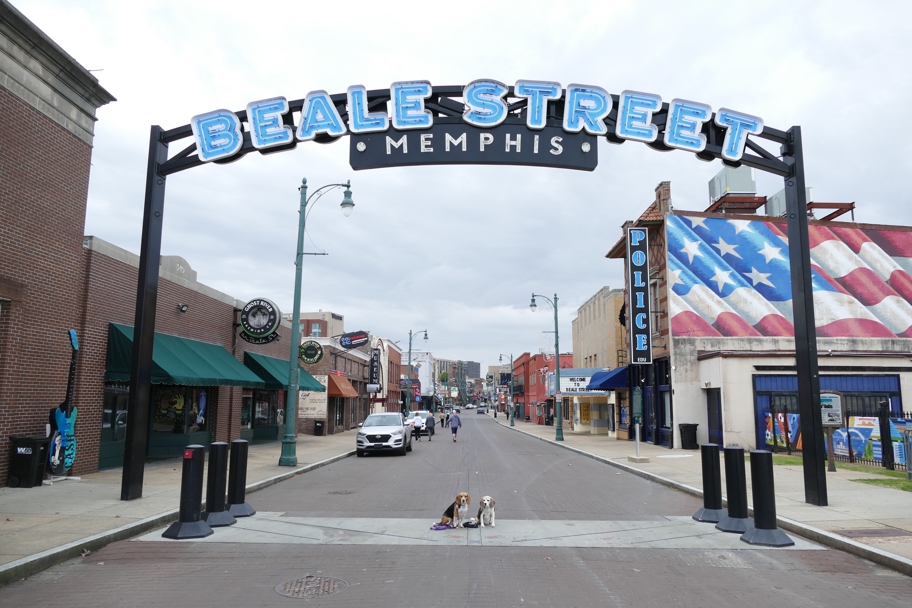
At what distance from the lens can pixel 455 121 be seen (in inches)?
474

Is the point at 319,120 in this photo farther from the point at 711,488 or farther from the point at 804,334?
the point at 804,334

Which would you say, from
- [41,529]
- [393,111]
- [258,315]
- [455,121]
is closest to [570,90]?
[455,121]

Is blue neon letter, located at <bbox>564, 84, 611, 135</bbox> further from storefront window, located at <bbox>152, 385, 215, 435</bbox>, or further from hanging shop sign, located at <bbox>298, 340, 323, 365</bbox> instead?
hanging shop sign, located at <bbox>298, 340, 323, 365</bbox>

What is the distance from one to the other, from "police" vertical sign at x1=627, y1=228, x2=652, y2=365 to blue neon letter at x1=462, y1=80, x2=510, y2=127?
18336mm

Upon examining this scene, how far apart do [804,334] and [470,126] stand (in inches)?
270

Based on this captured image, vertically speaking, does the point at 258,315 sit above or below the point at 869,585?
above

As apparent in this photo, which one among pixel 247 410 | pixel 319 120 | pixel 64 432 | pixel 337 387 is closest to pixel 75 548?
pixel 64 432

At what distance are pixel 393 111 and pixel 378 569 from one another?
26.5ft

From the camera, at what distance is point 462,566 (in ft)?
24.0

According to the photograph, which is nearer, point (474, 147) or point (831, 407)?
point (474, 147)

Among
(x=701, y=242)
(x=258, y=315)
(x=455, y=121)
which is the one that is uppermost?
(x=701, y=242)

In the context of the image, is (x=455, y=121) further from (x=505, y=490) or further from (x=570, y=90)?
(x=505, y=490)

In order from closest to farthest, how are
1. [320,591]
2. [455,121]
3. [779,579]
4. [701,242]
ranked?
[320,591] → [779,579] → [455,121] → [701,242]

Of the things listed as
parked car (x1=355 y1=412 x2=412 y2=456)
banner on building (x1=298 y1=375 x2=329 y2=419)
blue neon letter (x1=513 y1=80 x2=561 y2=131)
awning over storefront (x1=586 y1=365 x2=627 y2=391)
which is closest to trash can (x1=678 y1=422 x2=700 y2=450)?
awning over storefront (x1=586 y1=365 x2=627 y2=391)
